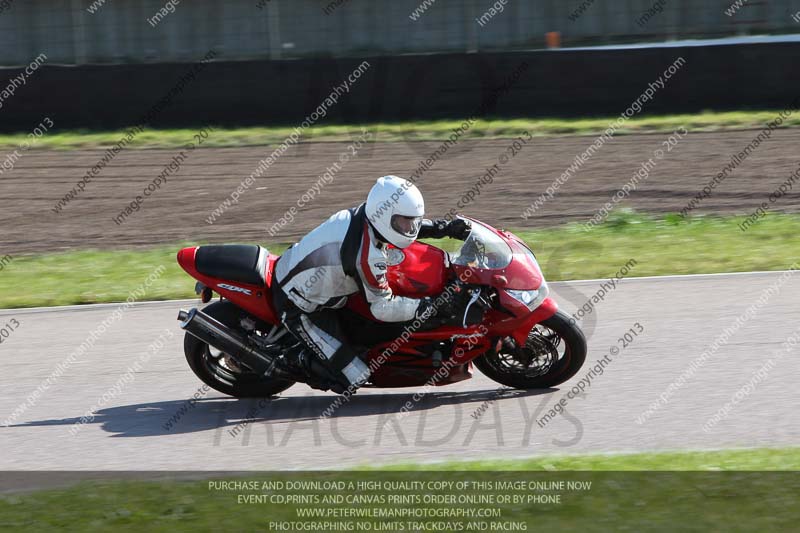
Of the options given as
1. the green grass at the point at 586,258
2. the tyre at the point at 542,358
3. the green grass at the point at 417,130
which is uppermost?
the tyre at the point at 542,358

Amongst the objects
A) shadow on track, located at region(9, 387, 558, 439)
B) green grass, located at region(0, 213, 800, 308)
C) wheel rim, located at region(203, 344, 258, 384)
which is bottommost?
green grass, located at region(0, 213, 800, 308)

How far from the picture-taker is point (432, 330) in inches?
288

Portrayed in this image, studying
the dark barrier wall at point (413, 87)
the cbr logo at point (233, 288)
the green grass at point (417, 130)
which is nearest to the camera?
the cbr logo at point (233, 288)

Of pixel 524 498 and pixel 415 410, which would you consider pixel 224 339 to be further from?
pixel 524 498

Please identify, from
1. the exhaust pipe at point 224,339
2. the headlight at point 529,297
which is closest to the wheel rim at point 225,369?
the exhaust pipe at point 224,339

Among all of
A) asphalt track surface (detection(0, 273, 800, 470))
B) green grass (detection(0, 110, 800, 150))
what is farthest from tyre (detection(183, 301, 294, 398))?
green grass (detection(0, 110, 800, 150))

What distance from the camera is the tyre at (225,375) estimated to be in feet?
25.4

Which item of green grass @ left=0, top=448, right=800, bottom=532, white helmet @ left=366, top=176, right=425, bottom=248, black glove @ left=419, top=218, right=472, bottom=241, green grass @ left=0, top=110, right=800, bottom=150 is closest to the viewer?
green grass @ left=0, top=448, right=800, bottom=532

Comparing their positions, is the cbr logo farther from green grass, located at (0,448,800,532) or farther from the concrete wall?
the concrete wall

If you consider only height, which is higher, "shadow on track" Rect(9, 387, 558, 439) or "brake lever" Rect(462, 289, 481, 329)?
"brake lever" Rect(462, 289, 481, 329)

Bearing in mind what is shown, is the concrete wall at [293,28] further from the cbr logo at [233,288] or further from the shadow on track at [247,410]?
the cbr logo at [233,288]

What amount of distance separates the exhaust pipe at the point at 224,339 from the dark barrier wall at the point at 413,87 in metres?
13.2

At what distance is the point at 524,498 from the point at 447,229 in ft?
7.55

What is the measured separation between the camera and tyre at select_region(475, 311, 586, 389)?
7.37m
